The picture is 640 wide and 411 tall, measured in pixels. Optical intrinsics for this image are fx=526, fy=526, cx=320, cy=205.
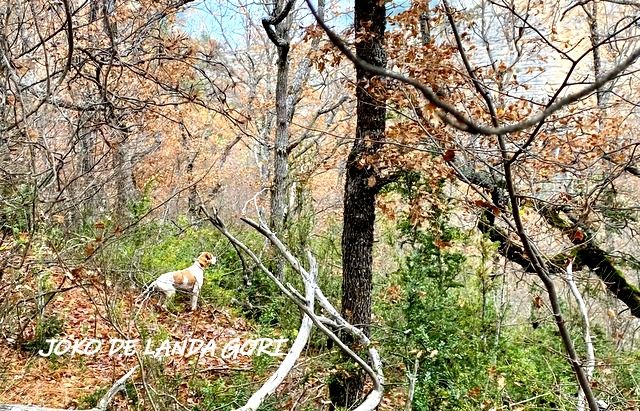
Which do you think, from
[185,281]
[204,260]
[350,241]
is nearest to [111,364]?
[185,281]

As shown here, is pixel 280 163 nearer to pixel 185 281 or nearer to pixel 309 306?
pixel 185 281

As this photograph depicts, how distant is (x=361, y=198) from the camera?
4.79 m

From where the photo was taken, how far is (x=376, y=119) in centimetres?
459

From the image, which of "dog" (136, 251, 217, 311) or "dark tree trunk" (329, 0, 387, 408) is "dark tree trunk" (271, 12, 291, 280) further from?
"dark tree trunk" (329, 0, 387, 408)

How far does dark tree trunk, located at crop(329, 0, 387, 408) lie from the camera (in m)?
4.43

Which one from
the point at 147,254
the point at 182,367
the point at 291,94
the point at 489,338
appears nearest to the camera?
the point at 182,367

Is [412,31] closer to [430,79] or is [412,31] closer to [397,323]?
[430,79]

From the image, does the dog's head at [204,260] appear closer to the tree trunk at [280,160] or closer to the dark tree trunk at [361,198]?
the tree trunk at [280,160]

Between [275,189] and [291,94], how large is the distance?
2286 millimetres

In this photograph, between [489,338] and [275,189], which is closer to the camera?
[489,338]

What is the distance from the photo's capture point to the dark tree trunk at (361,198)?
4434 mm

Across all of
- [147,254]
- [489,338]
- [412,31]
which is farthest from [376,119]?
[147,254]

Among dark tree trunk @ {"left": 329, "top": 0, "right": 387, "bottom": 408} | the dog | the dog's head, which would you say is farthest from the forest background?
the dog's head

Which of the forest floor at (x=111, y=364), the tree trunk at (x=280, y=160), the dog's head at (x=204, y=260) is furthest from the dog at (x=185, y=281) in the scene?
the tree trunk at (x=280, y=160)
